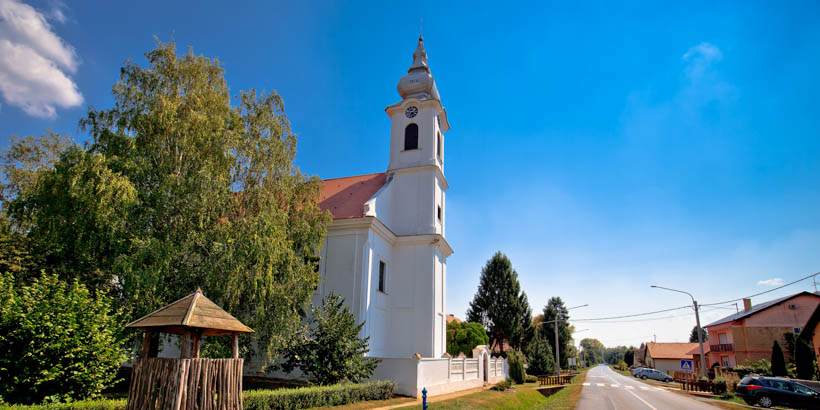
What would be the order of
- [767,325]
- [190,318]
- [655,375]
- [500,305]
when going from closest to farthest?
1. [190,318]
2. [767,325]
3. [500,305]
4. [655,375]

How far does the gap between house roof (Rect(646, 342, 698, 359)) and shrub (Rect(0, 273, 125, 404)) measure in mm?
83675

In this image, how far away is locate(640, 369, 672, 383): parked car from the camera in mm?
45794

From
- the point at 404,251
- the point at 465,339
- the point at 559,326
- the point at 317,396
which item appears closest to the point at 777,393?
the point at 404,251

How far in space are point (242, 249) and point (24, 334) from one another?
5.78m

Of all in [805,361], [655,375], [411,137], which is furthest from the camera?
[655,375]

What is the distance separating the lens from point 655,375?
48281 mm

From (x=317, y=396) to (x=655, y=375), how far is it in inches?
1911

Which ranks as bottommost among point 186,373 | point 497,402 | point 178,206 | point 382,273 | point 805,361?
point 497,402

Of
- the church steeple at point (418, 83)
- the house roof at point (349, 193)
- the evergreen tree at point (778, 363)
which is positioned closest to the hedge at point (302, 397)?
the house roof at point (349, 193)

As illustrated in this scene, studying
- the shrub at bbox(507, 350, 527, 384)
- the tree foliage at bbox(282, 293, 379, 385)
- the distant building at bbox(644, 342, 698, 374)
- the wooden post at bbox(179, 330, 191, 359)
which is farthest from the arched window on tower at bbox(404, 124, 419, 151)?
the distant building at bbox(644, 342, 698, 374)

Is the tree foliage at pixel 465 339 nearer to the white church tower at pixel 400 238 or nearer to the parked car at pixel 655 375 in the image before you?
the white church tower at pixel 400 238

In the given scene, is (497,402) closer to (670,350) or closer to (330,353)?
(330,353)

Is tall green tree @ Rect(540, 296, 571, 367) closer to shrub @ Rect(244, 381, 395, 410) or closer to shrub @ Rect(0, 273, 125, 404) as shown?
shrub @ Rect(244, 381, 395, 410)

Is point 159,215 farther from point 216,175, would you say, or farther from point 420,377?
point 420,377
